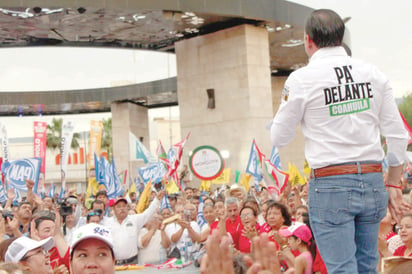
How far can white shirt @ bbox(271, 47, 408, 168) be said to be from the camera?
345 centimetres

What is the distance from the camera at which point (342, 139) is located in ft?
11.2

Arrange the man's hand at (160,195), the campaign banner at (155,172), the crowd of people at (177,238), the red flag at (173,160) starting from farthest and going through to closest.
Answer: the campaign banner at (155,172) → the red flag at (173,160) → the man's hand at (160,195) → the crowd of people at (177,238)

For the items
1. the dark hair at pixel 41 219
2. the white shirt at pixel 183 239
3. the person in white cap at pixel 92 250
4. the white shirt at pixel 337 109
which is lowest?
the white shirt at pixel 183 239

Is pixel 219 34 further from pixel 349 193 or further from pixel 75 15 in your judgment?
pixel 349 193

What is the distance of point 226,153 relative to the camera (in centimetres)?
2638

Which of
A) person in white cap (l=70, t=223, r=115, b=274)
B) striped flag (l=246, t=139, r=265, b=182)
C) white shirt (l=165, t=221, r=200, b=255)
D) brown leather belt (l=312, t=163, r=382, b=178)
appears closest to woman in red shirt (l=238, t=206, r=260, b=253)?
white shirt (l=165, t=221, r=200, b=255)

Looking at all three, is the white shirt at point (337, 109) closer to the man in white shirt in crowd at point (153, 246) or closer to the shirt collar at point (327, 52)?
the shirt collar at point (327, 52)

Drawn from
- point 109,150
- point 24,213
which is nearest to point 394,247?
point 24,213

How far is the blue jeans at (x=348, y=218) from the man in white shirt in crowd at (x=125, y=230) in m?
7.18

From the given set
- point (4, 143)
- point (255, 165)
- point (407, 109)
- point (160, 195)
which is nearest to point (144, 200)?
point (160, 195)

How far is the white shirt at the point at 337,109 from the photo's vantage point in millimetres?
3445

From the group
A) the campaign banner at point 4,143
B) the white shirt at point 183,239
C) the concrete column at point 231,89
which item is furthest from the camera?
the concrete column at point 231,89

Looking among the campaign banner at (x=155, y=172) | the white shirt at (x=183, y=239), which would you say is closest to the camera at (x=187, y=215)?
the white shirt at (x=183, y=239)

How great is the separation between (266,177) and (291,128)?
31.6 ft
